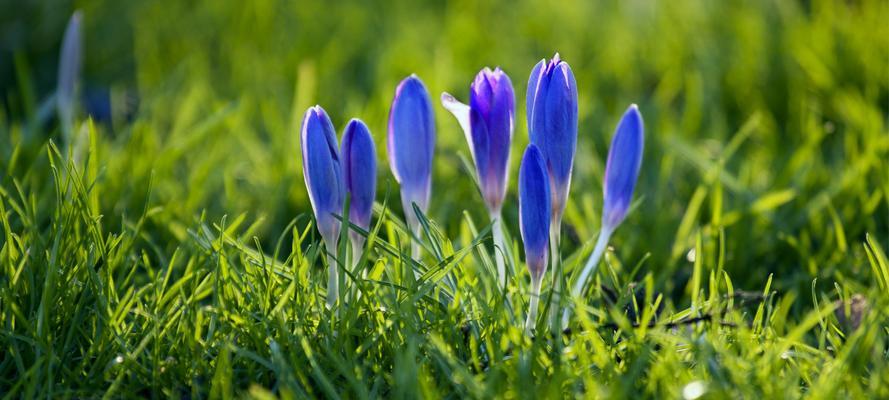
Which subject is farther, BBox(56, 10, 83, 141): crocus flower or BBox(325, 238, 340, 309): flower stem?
BBox(56, 10, 83, 141): crocus flower

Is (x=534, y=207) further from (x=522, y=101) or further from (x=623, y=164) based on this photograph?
(x=522, y=101)

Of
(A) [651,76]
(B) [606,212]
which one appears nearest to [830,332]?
(B) [606,212]

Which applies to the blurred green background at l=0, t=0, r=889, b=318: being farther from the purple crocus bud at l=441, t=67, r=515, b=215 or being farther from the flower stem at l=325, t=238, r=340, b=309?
the purple crocus bud at l=441, t=67, r=515, b=215

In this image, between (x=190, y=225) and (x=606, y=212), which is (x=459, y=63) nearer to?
(x=190, y=225)

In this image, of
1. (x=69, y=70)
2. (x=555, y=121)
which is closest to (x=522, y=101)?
(x=69, y=70)

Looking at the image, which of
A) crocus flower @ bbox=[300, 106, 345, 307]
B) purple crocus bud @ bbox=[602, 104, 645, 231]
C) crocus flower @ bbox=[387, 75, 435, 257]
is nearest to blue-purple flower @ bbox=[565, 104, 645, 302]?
purple crocus bud @ bbox=[602, 104, 645, 231]

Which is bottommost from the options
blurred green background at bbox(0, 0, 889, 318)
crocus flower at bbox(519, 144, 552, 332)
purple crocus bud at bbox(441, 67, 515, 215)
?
blurred green background at bbox(0, 0, 889, 318)

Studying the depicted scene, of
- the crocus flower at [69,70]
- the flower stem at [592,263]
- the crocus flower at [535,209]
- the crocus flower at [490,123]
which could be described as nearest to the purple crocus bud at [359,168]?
the crocus flower at [490,123]
